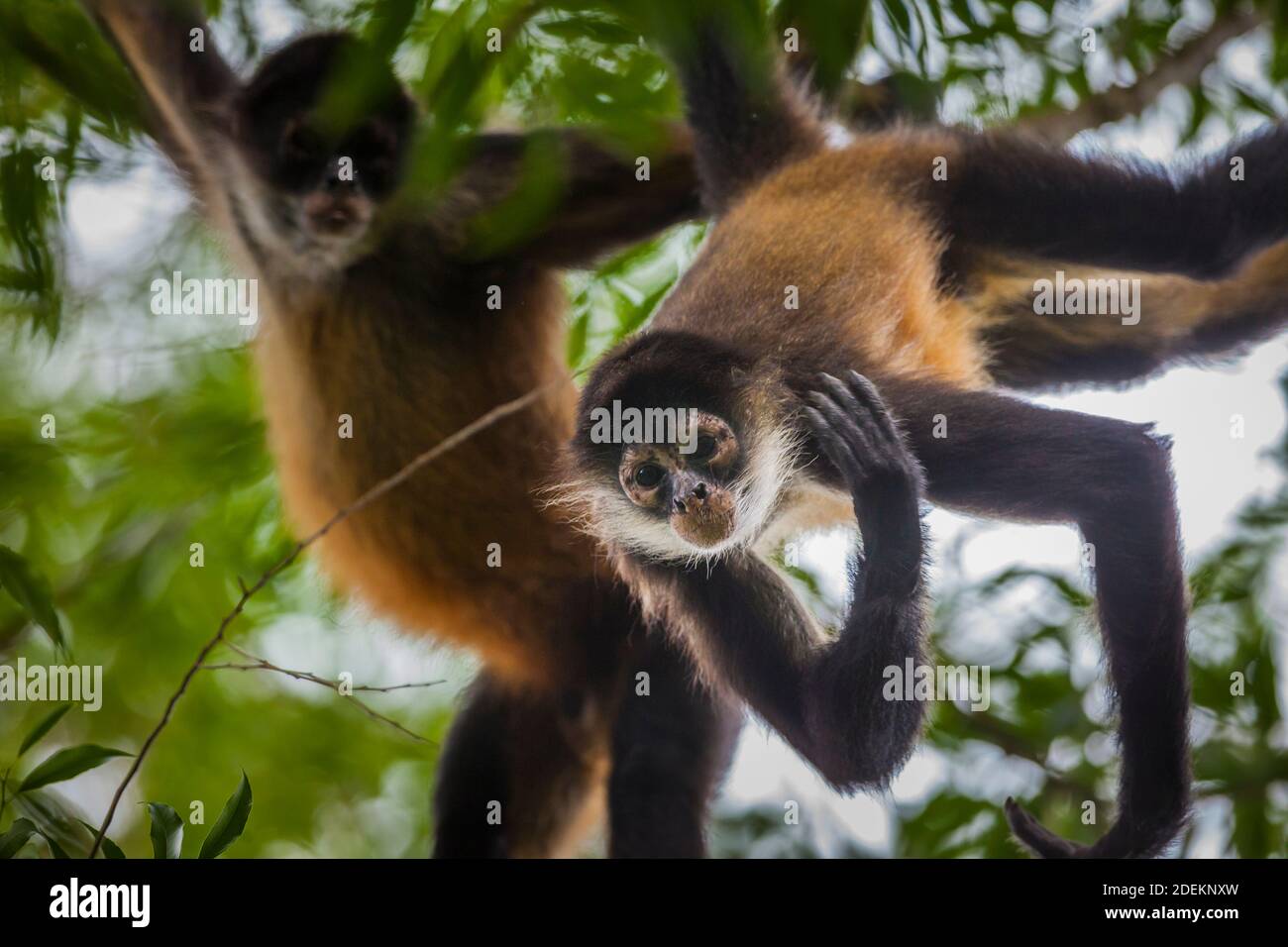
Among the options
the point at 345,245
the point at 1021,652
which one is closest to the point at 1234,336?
the point at 1021,652

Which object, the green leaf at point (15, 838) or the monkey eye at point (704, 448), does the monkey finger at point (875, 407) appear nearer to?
the monkey eye at point (704, 448)

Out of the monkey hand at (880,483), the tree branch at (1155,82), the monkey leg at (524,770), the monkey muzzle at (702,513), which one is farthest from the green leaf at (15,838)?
the tree branch at (1155,82)

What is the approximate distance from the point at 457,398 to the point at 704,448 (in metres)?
1.05

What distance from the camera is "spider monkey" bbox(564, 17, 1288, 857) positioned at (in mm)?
2592

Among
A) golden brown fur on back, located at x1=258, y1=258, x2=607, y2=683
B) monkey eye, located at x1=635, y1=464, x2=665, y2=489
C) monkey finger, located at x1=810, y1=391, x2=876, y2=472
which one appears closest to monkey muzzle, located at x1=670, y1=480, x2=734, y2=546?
monkey eye, located at x1=635, y1=464, x2=665, y2=489

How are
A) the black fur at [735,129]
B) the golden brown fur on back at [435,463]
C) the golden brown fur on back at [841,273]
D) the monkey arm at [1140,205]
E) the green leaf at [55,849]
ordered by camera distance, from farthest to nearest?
the golden brown fur on back at [435,463], the black fur at [735,129], the monkey arm at [1140,205], the golden brown fur on back at [841,273], the green leaf at [55,849]

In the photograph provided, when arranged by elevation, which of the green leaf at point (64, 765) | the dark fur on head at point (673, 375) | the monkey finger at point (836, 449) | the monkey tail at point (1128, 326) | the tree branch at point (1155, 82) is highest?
the tree branch at point (1155, 82)

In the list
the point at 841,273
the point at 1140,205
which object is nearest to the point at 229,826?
the point at 841,273

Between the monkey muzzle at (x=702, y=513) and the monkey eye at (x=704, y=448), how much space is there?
0.16 m

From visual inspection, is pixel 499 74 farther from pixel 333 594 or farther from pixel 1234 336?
pixel 1234 336

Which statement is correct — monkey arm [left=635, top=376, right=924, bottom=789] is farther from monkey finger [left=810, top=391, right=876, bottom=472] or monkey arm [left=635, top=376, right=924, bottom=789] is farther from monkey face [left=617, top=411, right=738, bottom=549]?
monkey face [left=617, top=411, right=738, bottom=549]

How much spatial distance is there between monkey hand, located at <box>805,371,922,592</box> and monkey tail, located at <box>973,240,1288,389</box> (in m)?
0.99

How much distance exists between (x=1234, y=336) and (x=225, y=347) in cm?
269

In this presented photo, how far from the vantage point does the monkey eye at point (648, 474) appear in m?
2.85
